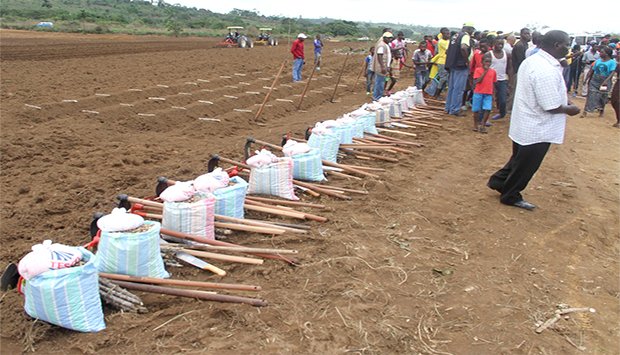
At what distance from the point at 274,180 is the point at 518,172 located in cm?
253

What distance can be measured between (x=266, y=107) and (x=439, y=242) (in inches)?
286

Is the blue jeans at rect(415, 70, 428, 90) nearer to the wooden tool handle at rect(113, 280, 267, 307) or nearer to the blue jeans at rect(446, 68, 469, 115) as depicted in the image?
the blue jeans at rect(446, 68, 469, 115)

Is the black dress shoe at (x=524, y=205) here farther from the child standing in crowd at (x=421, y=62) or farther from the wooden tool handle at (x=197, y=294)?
the child standing in crowd at (x=421, y=62)

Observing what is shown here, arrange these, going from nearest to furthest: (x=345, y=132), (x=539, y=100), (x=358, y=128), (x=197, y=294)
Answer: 1. (x=197, y=294)
2. (x=539, y=100)
3. (x=345, y=132)
4. (x=358, y=128)

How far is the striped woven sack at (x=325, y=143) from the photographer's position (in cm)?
618

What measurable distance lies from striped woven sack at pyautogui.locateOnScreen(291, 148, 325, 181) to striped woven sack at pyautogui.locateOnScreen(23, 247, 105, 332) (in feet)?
9.65

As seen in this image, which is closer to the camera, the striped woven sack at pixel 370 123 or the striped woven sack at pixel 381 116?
the striped woven sack at pixel 370 123

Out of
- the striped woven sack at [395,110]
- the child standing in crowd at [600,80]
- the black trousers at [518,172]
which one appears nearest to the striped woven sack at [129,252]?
the black trousers at [518,172]

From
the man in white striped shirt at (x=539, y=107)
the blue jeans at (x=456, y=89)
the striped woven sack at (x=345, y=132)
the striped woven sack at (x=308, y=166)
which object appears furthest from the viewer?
the blue jeans at (x=456, y=89)

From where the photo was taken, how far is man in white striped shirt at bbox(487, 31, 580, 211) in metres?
4.62

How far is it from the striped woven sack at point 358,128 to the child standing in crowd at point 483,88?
2395 millimetres

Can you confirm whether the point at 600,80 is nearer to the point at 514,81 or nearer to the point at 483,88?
the point at 514,81

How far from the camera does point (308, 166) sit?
5.56m

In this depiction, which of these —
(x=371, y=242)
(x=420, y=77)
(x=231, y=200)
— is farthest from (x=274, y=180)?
(x=420, y=77)
